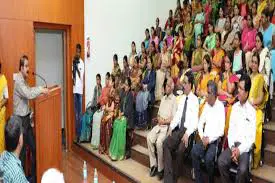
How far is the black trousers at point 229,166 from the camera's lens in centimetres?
323

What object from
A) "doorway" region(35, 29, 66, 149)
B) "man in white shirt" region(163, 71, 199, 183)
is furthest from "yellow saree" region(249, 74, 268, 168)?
"doorway" region(35, 29, 66, 149)

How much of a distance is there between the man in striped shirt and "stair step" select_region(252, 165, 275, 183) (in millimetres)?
2222

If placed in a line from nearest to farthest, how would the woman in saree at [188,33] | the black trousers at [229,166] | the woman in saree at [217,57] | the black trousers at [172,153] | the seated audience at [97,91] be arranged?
1. the black trousers at [229,166]
2. the black trousers at [172,153]
3. the woman in saree at [217,57]
4. the seated audience at [97,91]
5. the woman in saree at [188,33]

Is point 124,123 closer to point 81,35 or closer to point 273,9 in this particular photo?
point 81,35

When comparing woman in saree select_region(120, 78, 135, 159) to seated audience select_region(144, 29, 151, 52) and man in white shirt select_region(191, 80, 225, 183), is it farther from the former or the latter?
seated audience select_region(144, 29, 151, 52)

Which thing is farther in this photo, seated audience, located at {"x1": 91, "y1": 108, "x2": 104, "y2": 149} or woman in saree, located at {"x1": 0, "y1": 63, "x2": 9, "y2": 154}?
seated audience, located at {"x1": 91, "y1": 108, "x2": 104, "y2": 149}

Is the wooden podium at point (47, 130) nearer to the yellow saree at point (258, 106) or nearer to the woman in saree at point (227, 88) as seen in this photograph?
the woman in saree at point (227, 88)

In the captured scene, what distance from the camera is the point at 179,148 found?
3951 mm

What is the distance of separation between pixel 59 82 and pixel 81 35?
91 centimetres

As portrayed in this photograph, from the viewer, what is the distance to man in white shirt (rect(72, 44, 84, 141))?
617 cm

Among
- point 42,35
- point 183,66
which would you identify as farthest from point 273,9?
point 42,35

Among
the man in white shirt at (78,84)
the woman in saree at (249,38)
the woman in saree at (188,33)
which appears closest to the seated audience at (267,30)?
the woman in saree at (249,38)

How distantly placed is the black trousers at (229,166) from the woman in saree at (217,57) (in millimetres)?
1570

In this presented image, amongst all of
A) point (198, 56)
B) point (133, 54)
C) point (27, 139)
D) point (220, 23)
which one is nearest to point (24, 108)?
point (27, 139)
